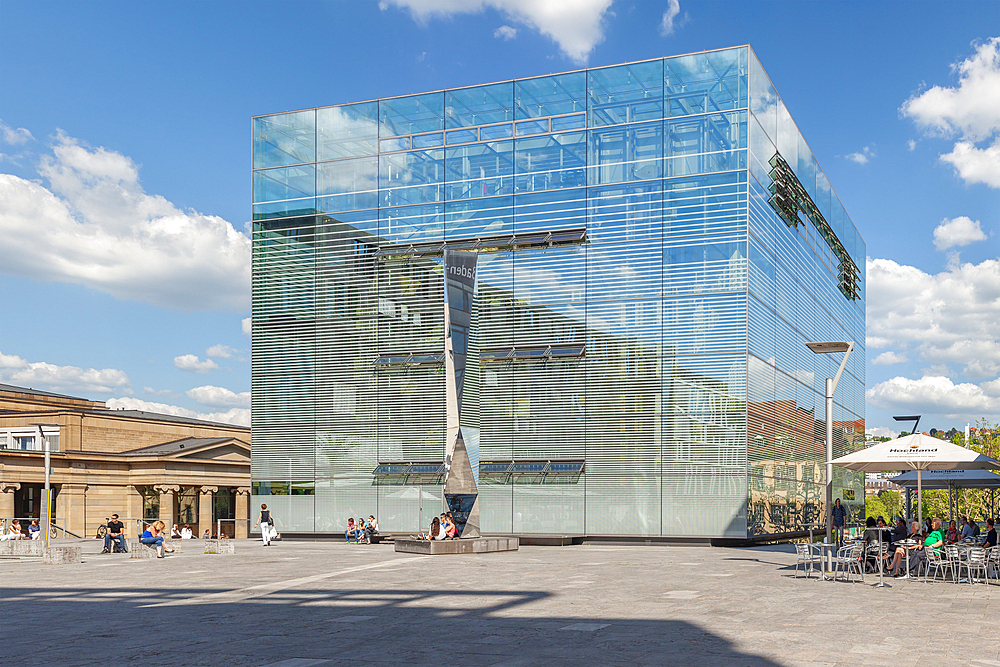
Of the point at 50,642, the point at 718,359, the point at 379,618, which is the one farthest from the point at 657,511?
the point at 50,642

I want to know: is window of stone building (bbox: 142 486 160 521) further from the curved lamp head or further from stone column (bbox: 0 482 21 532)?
the curved lamp head

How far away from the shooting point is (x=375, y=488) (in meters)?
39.2

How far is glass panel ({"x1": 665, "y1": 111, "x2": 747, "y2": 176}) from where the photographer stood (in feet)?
114

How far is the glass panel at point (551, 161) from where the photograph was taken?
121 ft

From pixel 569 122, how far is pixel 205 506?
43.5 meters

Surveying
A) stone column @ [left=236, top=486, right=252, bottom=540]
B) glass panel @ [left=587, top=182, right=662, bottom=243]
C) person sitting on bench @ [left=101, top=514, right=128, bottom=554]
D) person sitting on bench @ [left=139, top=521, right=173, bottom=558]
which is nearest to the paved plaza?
person sitting on bench @ [left=139, top=521, right=173, bottom=558]

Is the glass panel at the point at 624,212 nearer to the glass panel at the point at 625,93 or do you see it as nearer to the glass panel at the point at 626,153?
the glass panel at the point at 626,153

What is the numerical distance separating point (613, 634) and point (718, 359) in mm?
23382

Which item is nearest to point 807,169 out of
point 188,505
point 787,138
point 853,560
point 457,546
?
point 787,138

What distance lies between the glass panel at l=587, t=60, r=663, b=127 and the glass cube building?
0.28 ft

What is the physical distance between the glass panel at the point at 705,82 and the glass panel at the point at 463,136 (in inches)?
321

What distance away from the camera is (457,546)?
2781 cm

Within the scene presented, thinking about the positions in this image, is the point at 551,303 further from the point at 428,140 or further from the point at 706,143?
the point at 428,140

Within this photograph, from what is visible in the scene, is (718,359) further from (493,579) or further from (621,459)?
(493,579)
